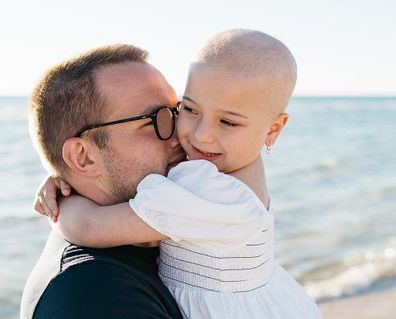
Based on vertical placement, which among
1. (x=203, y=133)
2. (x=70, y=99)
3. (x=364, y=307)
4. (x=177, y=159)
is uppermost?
(x=70, y=99)

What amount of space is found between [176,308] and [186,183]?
475mm

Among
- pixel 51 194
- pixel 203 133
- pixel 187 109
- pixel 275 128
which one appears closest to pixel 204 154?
pixel 203 133

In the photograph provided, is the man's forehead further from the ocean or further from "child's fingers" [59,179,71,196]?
the ocean

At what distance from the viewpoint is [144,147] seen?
9.60 feet

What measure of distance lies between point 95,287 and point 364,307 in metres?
5.36

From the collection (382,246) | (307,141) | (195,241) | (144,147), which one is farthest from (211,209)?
(307,141)

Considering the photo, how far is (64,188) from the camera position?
2982mm

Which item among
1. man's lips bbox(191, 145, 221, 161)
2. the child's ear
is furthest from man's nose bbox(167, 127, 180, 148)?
→ the child's ear

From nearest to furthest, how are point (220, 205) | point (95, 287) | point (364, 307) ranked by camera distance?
point (95, 287) < point (220, 205) < point (364, 307)

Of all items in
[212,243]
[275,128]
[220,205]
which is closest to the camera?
[220,205]

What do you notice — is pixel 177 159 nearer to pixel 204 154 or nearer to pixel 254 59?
pixel 204 154

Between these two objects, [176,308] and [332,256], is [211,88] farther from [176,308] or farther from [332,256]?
[332,256]

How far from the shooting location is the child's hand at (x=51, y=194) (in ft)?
9.62

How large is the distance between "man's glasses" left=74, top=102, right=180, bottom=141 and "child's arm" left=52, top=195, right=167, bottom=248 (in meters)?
0.39
